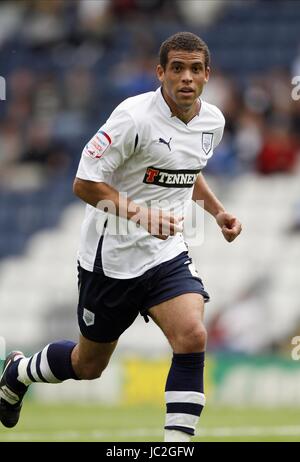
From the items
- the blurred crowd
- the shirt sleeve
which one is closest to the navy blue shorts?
the shirt sleeve

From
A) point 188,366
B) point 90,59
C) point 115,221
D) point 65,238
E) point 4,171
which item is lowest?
point 188,366

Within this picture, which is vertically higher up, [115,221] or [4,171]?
[4,171]

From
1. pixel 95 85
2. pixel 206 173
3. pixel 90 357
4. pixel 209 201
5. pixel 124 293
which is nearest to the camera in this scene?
pixel 124 293

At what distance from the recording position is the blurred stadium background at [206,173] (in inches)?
582

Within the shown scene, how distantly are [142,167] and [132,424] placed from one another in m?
4.47

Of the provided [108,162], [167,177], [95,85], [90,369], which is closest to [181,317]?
[167,177]

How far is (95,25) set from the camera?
2050 centimetres

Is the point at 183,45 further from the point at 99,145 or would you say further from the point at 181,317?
the point at 181,317

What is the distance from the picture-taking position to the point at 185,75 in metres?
7.02

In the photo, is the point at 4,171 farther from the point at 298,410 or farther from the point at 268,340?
the point at 298,410

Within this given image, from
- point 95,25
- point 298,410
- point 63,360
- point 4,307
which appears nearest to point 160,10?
point 95,25

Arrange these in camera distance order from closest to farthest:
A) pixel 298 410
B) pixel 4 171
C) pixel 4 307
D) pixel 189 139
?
1. pixel 189 139
2. pixel 298 410
3. pixel 4 307
4. pixel 4 171

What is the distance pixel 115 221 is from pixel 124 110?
Answer: 0.69 metres

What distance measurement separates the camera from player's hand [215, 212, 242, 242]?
7.31 meters
